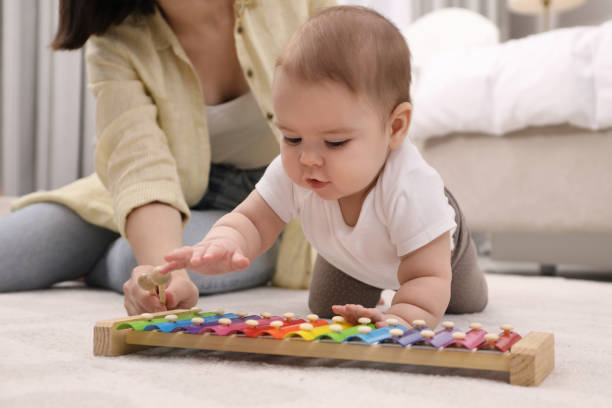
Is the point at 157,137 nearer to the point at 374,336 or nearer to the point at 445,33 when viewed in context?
the point at 374,336

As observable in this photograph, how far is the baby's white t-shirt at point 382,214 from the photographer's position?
75 centimetres

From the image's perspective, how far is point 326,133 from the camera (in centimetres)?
70

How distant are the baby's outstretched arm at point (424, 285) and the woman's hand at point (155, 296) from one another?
0.28m

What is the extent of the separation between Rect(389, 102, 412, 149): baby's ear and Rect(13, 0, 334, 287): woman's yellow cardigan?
433mm

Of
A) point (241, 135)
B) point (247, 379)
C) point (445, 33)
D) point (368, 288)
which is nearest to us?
point (247, 379)

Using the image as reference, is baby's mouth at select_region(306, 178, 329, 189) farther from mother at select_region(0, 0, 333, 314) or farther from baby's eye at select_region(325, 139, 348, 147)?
mother at select_region(0, 0, 333, 314)

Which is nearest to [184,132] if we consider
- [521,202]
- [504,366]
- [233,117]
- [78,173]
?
[233,117]

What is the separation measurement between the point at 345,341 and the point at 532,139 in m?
1.29

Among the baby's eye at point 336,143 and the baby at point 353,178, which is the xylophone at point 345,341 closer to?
the baby at point 353,178

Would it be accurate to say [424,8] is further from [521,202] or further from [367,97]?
[367,97]

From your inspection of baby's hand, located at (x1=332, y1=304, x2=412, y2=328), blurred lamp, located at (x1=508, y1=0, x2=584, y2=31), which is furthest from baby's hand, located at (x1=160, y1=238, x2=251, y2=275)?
blurred lamp, located at (x1=508, y1=0, x2=584, y2=31)

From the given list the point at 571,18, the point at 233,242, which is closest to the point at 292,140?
the point at 233,242

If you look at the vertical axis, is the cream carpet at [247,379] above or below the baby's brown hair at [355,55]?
below

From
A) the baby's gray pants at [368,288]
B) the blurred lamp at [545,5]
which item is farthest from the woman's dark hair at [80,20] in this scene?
the blurred lamp at [545,5]
